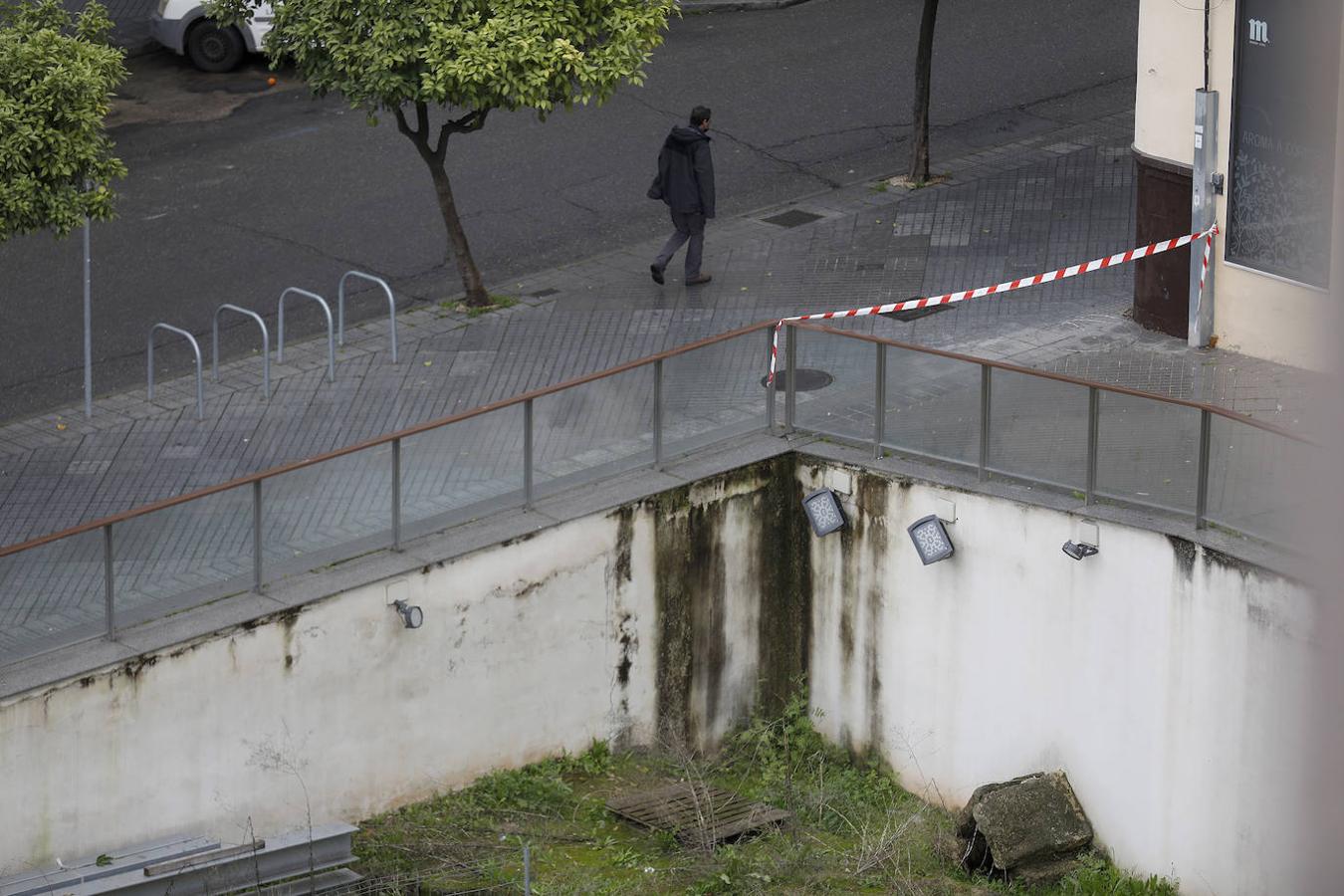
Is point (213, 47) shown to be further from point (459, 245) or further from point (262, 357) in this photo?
point (262, 357)

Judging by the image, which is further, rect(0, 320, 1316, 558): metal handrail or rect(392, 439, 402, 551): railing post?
rect(392, 439, 402, 551): railing post

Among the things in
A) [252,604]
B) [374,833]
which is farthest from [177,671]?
[374,833]

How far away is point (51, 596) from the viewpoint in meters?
10.5

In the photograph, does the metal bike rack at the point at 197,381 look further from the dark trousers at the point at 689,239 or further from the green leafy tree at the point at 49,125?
the dark trousers at the point at 689,239

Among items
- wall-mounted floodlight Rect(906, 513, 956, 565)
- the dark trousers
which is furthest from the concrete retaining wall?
the dark trousers

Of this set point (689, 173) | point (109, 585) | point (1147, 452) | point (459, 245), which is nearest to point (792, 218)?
point (689, 173)

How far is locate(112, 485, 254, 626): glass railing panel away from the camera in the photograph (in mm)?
10672

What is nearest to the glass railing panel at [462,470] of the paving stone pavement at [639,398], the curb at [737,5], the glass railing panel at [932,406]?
the paving stone pavement at [639,398]

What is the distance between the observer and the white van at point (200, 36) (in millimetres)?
23109

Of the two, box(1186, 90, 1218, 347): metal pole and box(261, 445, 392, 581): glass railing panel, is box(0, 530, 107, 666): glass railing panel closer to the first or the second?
box(261, 445, 392, 581): glass railing panel

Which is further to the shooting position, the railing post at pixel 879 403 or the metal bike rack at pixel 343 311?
the metal bike rack at pixel 343 311

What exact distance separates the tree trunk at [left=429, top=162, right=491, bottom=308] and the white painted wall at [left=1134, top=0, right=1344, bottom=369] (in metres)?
5.69

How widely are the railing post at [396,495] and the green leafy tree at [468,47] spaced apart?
3496 mm

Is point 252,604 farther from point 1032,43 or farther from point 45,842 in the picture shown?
point 1032,43
